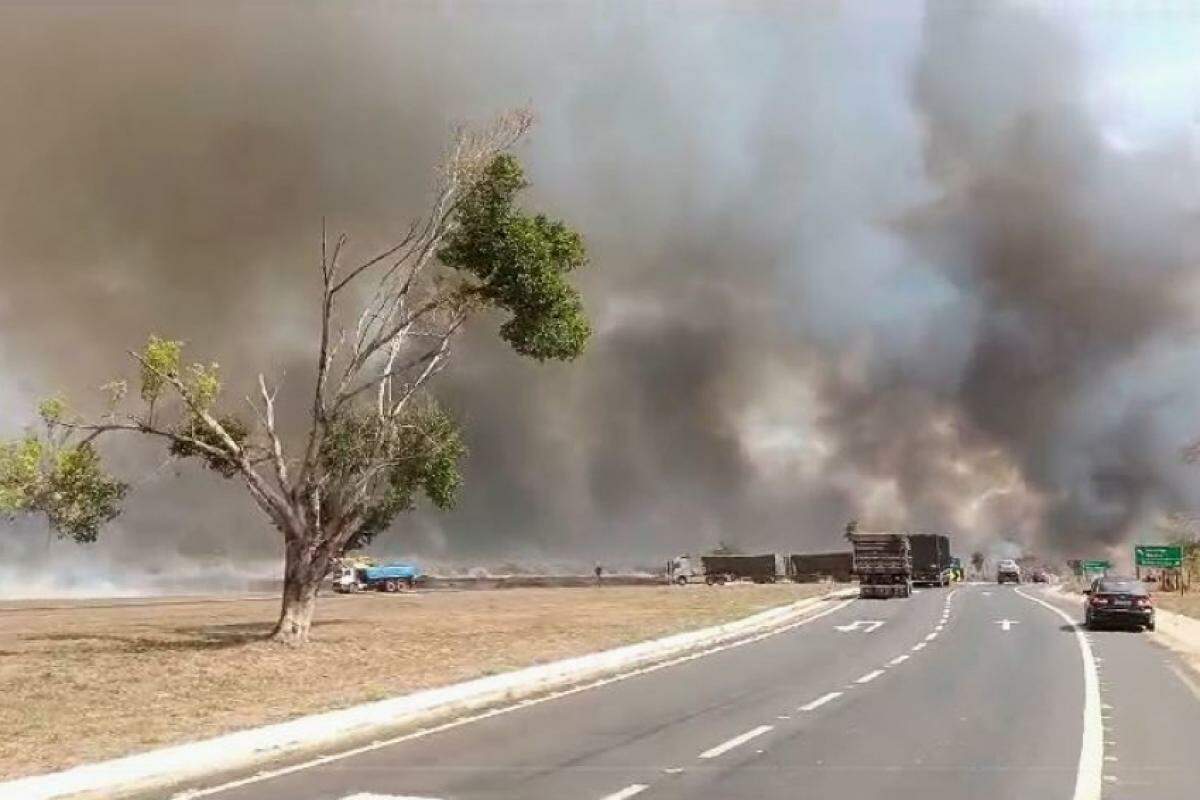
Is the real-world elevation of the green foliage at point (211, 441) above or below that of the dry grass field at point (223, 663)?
above

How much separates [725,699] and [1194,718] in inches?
259

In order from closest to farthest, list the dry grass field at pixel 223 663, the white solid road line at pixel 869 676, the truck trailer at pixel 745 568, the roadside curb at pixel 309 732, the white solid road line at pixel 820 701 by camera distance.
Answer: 1. the roadside curb at pixel 309 732
2. the dry grass field at pixel 223 663
3. the white solid road line at pixel 820 701
4. the white solid road line at pixel 869 676
5. the truck trailer at pixel 745 568

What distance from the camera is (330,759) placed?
509 inches

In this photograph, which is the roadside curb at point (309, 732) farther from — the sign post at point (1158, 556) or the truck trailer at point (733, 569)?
the truck trailer at point (733, 569)

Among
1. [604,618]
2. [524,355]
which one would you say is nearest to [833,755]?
[524,355]

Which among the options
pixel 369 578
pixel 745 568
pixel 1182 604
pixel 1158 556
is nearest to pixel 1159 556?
pixel 1158 556

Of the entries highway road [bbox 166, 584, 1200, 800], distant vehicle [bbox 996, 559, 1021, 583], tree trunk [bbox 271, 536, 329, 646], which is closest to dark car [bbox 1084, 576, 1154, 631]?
highway road [bbox 166, 584, 1200, 800]

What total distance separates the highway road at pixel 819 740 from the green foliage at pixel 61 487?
542 inches

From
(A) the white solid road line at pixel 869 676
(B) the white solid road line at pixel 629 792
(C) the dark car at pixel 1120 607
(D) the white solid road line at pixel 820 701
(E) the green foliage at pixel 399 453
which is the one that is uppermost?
(E) the green foliage at pixel 399 453

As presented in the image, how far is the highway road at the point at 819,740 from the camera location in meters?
10.8

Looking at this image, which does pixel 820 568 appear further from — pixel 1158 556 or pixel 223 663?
pixel 223 663

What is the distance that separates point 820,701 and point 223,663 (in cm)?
1301

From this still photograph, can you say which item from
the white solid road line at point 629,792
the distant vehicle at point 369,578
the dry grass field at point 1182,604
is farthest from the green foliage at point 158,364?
the distant vehicle at point 369,578

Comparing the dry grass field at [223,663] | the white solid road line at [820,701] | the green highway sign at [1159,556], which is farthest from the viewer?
the green highway sign at [1159,556]
